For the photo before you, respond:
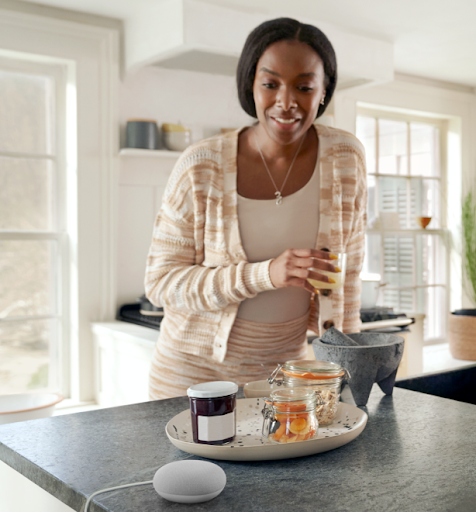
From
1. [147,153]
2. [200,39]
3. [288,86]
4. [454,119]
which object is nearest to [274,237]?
[288,86]

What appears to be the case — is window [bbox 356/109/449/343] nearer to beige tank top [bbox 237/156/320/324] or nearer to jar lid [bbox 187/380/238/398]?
beige tank top [bbox 237/156/320/324]

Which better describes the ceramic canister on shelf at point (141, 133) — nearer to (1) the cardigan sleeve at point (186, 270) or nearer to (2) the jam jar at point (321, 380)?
(1) the cardigan sleeve at point (186, 270)

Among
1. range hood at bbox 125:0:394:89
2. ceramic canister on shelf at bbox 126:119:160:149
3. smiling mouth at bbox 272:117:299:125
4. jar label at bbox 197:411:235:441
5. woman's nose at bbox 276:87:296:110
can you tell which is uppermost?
range hood at bbox 125:0:394:89

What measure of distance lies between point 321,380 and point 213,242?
541 millimetres

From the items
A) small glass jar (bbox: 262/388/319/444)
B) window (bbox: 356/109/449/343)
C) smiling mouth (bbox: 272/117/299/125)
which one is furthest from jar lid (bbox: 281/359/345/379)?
window (bbox: 356/109/449/343)

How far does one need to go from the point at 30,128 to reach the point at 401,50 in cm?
229

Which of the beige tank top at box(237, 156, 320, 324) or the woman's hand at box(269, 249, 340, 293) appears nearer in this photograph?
the woman's hand at box(269, 249, 340, 293)

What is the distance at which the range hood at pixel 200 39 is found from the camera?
2795 mm

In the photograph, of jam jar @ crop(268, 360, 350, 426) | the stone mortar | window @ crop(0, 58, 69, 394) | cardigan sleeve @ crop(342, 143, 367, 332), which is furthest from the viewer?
window @ crop(0, 58, 69, 394)

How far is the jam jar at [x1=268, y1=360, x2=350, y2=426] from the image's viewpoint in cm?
91

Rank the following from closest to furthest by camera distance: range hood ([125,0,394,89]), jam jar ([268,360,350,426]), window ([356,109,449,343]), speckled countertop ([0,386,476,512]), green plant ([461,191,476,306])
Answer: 1. speckled countertop ([0,386,476,512])
2. jam jar ([268,360,350,426])
3. range hood ([125,0,394,89])
4. window ([356,109,449,343])
5. green plant ([461,191,476,306])

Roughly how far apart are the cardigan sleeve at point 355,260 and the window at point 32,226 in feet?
6.67

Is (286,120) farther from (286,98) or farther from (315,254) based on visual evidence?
(315,254)

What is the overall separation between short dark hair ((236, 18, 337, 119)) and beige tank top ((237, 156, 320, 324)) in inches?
10.5
